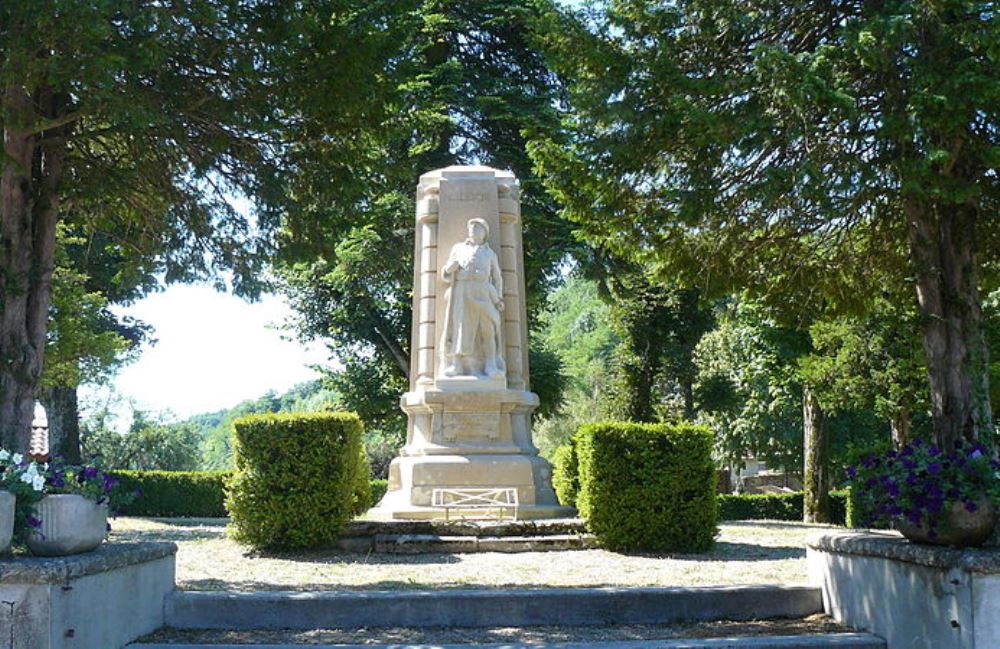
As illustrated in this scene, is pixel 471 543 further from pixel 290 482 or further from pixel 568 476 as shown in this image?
pixel 568 476

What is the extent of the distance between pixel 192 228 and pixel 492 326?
4.43m

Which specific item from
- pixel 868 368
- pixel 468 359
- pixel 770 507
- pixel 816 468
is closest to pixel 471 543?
pixel 468 359

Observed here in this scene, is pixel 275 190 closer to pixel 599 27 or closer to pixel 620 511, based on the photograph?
pixel 599 27

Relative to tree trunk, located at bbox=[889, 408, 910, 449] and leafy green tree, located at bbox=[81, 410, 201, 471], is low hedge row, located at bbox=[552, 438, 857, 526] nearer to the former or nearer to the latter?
tree trunk, located at bbox=[889, 408, 910, 449]

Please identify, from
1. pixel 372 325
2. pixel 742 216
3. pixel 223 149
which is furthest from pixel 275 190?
pixel 372 325

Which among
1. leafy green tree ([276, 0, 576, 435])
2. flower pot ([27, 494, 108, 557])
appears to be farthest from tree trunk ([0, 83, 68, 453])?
leafy green tree ([276, 0, 576, 435])

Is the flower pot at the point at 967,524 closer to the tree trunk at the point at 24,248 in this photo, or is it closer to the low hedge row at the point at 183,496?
the tree trunk at the point at 24,248

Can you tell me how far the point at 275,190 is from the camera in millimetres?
9594

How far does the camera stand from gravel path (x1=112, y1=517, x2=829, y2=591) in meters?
8.58

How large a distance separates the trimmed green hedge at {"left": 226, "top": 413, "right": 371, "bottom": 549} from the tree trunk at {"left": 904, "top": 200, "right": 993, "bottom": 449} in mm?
6081

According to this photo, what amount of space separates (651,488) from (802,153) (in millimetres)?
4549

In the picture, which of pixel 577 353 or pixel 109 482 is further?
pixel 577 353

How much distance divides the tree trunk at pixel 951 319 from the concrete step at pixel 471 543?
4.99 m

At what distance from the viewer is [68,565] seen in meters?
5.79
